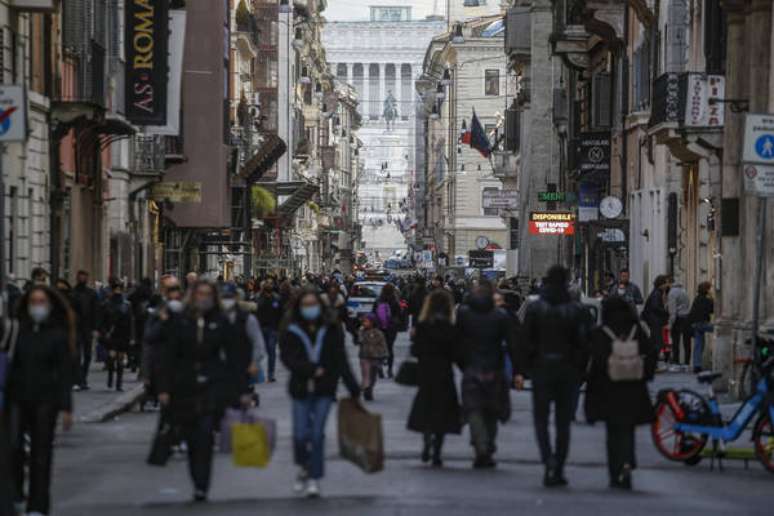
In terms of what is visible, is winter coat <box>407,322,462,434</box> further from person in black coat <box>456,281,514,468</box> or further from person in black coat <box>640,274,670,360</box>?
person in black coat <box>640,274,670,360</box>

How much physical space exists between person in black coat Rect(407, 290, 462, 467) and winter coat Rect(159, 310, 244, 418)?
293cm

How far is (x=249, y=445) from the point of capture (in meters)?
15.4

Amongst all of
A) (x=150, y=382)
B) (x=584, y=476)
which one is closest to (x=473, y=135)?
(x=150, y=382)

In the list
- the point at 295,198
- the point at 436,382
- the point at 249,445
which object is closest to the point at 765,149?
the point at 436,382

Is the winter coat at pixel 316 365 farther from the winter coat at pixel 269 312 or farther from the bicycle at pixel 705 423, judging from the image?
the winter coat at pixel 269 312

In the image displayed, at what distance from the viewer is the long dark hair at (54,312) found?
48.8 feet

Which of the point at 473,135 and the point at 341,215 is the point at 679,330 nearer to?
the point at 473,135

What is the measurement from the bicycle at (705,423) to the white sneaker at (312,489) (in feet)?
11.0

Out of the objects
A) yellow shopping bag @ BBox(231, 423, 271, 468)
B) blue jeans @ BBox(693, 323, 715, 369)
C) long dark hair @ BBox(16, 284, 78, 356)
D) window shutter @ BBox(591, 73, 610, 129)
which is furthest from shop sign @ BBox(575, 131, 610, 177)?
long dark hair @ BBox(16, 284, 78, 356)

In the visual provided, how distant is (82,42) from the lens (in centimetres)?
4088

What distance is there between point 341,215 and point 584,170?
116888 millimetres

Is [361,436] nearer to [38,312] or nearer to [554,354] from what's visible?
[554,354]

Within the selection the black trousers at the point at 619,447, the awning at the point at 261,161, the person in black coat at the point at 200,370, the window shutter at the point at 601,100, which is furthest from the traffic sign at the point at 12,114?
the awning at the point at 261,161

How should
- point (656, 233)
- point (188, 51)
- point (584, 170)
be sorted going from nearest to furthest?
point (656, 233) < point (584, 170) < point (188, 51)
